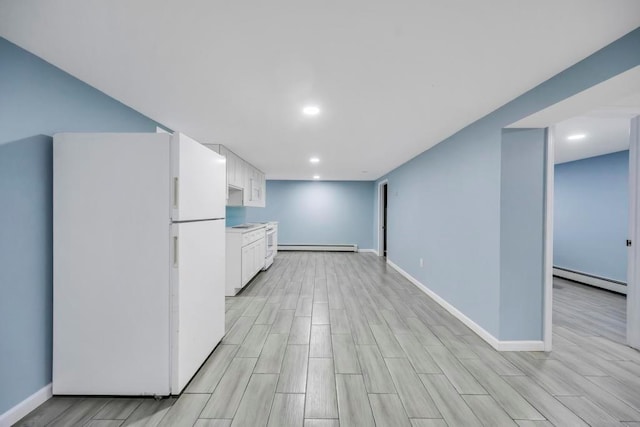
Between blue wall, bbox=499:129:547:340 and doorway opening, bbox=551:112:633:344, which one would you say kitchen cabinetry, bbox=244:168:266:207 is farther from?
doorway opening, bbox=551:112:633:344

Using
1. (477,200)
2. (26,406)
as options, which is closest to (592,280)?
(477,200)

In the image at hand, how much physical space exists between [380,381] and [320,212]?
6.55 meters

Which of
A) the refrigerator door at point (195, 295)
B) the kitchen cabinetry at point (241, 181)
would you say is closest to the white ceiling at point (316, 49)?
the refrigerator door at point (195, 295)

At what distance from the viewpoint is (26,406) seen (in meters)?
1.59

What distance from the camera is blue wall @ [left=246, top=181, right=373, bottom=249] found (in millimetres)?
8336

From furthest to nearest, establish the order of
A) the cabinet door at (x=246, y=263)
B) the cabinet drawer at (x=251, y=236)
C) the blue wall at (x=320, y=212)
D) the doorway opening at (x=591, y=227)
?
the blue wall at (x=320, y=212) → the cabinet drawer at (x=251, y=236) → the cabinet door at (x=246, y=263) → the doorway opening at (x=591, y=227)

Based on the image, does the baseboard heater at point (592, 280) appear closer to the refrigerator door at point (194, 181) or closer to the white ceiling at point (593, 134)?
the white ceiling at point (593, 134)

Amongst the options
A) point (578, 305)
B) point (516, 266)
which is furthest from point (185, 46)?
point (578, 305)

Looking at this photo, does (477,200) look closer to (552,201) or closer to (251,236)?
(552,201)

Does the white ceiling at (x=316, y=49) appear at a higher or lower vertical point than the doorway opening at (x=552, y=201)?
higher

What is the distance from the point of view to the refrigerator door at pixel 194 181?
1.75m

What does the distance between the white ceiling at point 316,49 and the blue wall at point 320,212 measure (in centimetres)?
567

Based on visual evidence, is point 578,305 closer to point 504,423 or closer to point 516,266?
point 516,266

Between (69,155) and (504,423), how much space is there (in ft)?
10.6
